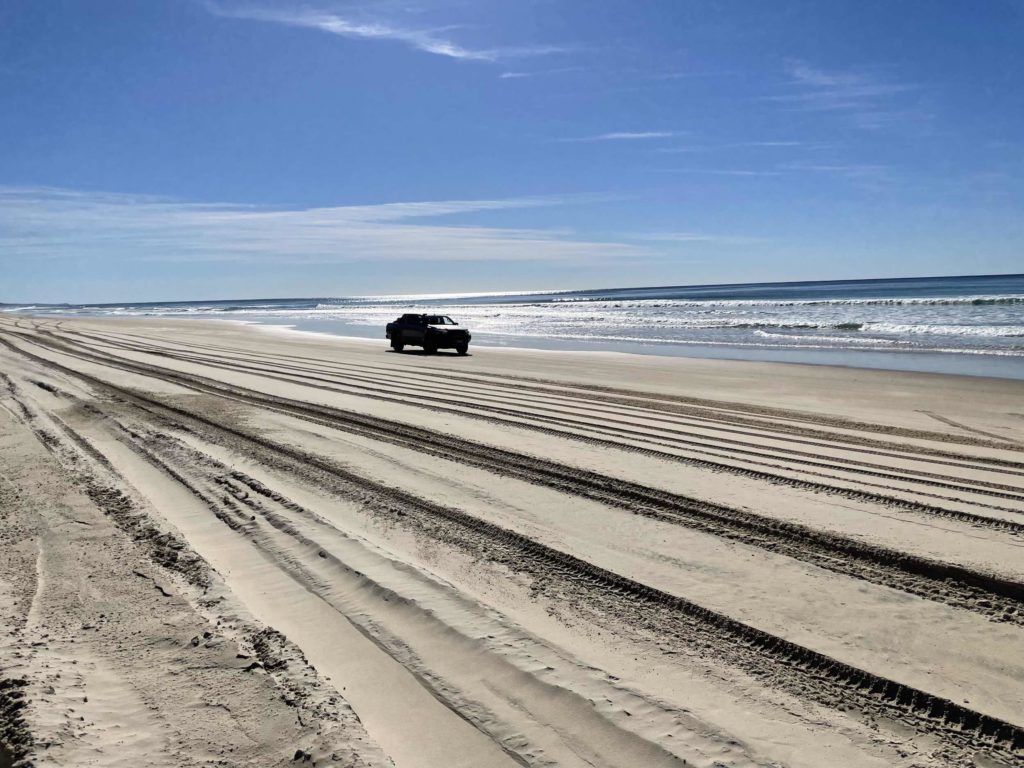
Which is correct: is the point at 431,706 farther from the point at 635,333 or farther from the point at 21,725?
the point at 635,333

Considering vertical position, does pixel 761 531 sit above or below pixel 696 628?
above

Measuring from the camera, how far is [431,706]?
3.25m

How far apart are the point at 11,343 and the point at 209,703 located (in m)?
31.6

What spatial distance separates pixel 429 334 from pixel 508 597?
883 inches

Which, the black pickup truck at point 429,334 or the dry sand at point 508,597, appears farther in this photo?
the black pickup truck at point 429,334

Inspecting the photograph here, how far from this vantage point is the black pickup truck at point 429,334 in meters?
26.2

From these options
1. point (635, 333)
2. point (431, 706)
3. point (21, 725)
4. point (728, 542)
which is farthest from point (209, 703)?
point (635, 333)

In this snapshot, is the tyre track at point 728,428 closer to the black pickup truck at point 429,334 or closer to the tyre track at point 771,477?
the tyre track at point 771,477

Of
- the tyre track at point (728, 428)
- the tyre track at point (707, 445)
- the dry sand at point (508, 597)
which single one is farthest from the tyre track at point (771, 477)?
the tyre track at point (728, 428)

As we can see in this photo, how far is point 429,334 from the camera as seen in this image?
86.8ft

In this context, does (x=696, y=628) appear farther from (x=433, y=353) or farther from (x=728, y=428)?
(x=433, y=353)

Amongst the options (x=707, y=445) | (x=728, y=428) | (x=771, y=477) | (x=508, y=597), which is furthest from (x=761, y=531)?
(x=728, y=428)

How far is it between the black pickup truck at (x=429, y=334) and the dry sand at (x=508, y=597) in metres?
16.4

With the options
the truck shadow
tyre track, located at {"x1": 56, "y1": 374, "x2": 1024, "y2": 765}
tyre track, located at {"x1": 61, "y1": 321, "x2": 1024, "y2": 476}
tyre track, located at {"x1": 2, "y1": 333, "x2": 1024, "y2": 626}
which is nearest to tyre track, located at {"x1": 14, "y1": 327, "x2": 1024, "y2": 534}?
tyre track, located at {"x1": 2, "y1": 333, "x2": 1024, "y2": 626}
